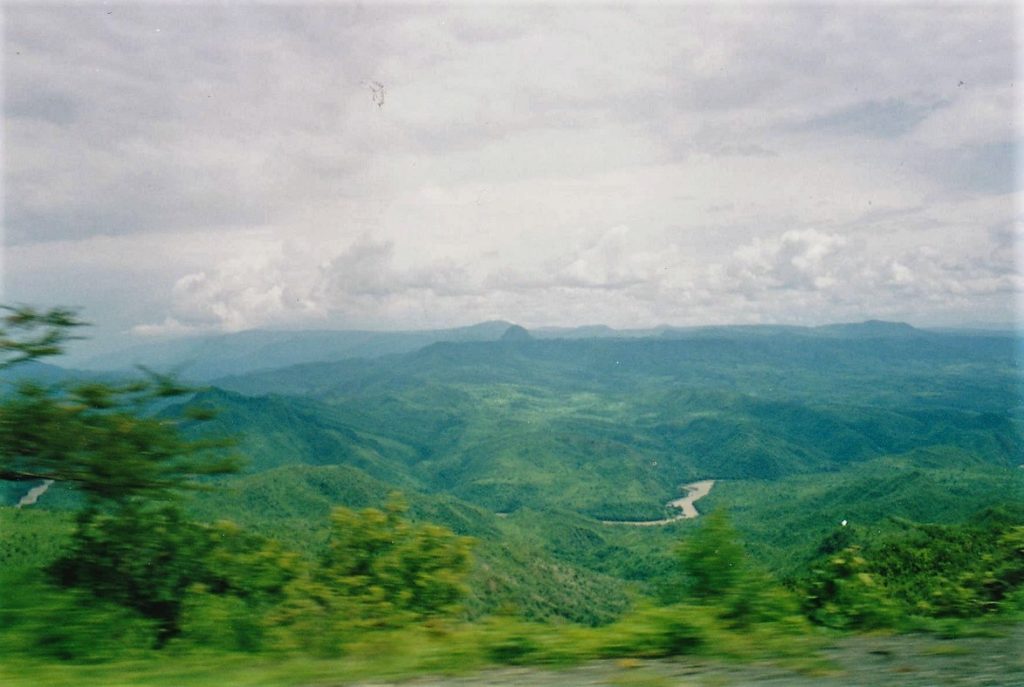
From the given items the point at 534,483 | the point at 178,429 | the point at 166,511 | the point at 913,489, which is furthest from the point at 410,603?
the point at 534,483

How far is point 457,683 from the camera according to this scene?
4121 millimetres

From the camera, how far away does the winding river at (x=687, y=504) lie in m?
126

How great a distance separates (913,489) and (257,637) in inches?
4094

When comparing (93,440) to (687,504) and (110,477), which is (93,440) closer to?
(110,477)

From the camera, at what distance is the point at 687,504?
14262 cm

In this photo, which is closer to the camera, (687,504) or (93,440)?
(93,440)

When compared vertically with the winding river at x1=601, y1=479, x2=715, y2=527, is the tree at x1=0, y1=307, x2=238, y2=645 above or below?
above

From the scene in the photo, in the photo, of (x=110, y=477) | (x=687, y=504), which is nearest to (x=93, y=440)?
(x=110, y=477)

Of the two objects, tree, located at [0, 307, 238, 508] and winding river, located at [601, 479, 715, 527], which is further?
winding river, located at [601, 479, 715, 527]

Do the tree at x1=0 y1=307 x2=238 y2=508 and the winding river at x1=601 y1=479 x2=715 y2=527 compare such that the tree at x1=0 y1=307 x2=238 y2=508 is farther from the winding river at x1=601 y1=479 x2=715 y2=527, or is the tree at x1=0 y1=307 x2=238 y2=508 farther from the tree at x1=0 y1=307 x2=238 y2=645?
the winding river at x1=601 y1=479 x2=715 y2=527

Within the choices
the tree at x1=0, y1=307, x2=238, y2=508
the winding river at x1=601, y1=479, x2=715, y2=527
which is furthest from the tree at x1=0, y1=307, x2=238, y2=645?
the winding river at x1=601, y1=479, x2=715, y2=527

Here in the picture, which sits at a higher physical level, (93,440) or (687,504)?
(93,440)

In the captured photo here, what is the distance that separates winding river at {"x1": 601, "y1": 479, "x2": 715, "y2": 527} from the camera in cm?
12584

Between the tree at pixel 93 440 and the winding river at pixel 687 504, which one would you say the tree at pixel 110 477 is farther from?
the winding river at pixel 687 504
